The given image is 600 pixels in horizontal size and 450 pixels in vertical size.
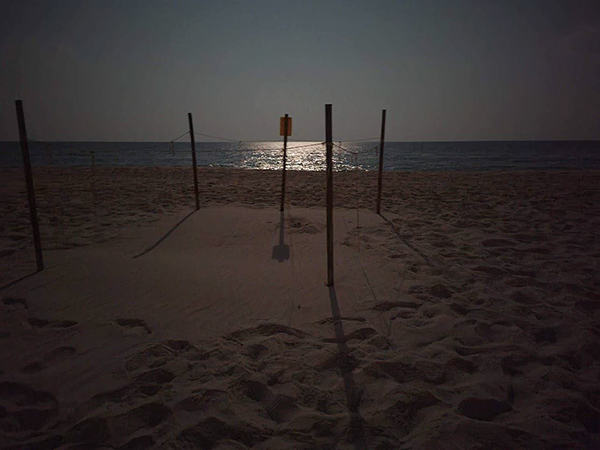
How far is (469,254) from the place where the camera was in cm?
451

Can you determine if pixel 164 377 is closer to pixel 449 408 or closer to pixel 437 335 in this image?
pixel 449 408

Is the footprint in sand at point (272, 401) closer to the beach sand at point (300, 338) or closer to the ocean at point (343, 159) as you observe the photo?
the beach sand at point (300, 338)

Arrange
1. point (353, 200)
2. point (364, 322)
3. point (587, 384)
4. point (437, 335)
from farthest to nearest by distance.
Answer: point (353, 200), point (364, 322), point (437, 335), point (587, 384)

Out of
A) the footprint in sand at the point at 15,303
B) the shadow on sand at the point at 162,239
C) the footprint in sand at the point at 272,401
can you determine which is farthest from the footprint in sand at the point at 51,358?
the shadow on sand at the point at 162,239

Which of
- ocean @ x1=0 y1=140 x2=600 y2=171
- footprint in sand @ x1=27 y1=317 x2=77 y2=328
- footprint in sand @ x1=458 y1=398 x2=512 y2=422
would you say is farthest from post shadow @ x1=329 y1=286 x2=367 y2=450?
footprint in sand @ x1=27 y1=317 x2=77 y2=328

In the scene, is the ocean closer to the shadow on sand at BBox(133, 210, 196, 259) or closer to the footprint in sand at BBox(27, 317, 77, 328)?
the shadow on sand at BBox(133, 210, 196, 259)

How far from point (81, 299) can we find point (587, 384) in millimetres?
4537

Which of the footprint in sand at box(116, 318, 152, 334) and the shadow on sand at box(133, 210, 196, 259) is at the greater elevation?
the shadow on sand at box(133, 210, 196, 259)

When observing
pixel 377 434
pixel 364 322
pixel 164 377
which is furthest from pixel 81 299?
pixel 377 434

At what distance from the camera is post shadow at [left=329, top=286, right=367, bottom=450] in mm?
1797

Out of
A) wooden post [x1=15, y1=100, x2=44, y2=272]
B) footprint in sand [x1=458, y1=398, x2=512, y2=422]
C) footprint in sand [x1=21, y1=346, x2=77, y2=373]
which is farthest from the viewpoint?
wooden post [x1=15, y1=100, x2=44, y2=272]

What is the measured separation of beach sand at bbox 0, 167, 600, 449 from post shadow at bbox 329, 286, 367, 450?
12mm

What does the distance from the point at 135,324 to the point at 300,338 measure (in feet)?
5.24

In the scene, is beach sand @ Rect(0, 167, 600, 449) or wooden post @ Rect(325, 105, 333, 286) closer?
beach sand @ Rect(0, 167, 600, 449)
